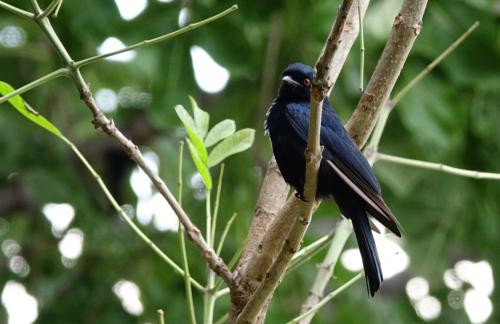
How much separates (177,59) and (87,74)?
76.0 inches

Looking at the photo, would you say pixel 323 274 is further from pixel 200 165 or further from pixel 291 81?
pixel 291 81

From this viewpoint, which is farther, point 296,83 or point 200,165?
point 296,83

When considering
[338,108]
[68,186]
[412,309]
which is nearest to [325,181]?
[338,108]

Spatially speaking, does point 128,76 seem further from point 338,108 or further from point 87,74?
point 338,108

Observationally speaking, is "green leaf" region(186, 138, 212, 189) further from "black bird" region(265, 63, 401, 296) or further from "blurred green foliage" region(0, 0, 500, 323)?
"blurred green foliage" region(0, 0, 500, 323)

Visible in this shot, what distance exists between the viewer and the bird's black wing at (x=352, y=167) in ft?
10.1

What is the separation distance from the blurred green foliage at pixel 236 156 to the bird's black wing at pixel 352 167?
163 cm

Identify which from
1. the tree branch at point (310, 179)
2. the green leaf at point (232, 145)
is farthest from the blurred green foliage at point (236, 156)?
the tree branch at point (310, 179)

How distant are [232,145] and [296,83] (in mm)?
885

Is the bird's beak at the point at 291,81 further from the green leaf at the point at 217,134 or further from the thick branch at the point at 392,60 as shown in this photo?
the thick branch at the point at 392,60

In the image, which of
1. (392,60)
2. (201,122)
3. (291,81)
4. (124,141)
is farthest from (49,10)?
(291,81)

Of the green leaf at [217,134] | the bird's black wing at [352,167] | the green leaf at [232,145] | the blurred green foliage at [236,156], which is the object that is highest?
the green leaf at [217,134]

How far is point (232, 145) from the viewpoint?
3.11m

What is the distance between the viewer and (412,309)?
7137mm
